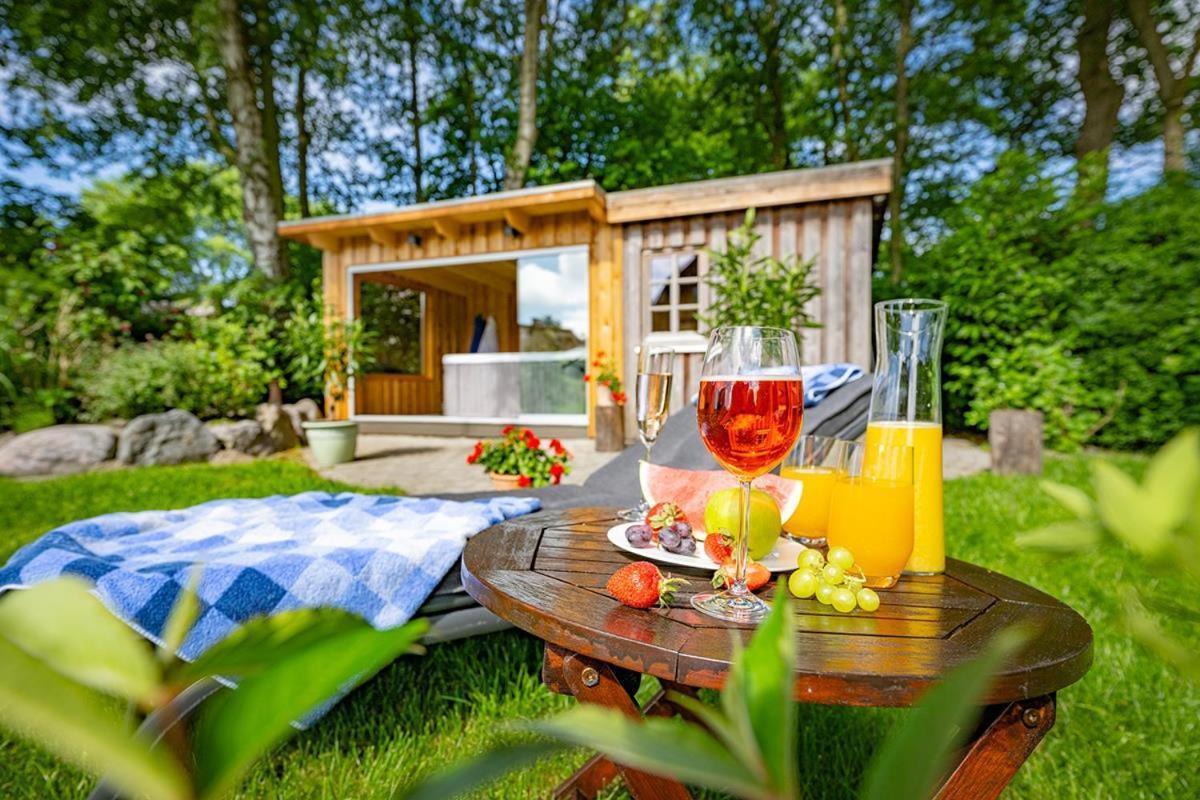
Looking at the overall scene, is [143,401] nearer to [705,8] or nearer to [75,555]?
[75,555]

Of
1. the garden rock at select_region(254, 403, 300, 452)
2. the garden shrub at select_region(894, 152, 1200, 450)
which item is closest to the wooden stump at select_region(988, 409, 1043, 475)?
the garden shrub at select_region(894, 152, 1200, 450)

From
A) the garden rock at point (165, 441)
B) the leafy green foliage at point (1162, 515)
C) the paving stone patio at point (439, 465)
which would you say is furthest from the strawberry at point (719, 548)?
the garden rock at point (165, 441)

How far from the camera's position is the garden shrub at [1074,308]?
19.9 feet

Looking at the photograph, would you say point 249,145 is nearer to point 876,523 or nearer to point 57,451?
point 57,451

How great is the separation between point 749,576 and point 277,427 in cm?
757

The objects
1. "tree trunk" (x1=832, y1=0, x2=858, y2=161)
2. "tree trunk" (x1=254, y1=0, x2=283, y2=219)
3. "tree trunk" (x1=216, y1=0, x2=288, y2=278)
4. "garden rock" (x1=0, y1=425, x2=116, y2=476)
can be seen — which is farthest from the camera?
"tree trunk" (x1=832, y1=0, x2=858, y2=161)

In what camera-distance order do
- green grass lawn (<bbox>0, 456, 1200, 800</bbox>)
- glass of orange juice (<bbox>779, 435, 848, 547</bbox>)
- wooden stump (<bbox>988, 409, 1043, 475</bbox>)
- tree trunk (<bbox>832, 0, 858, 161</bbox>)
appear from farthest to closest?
tree trunk (<bbox>832, 0, 858, 161</bbox>), wooden stump (<bbox>988, 409, 1043, 475</bbox>), green grass lawn (<bbox>0, 456, 1200, 800</bbox>), glass of orange juice (<bbox>779, 435, 848, 547</bbox>)

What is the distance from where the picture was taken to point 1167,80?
9125mm

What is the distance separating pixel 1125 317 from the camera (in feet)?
20.3

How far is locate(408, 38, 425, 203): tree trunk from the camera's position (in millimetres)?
14576

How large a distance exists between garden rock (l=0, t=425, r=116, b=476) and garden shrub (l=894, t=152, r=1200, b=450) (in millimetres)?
9306

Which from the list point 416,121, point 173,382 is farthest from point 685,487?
point 416,121

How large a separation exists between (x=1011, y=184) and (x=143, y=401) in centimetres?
1048

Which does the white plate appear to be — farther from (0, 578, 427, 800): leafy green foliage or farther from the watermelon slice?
(0, 578, 427, 800): leafy green foliage
